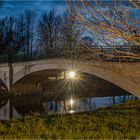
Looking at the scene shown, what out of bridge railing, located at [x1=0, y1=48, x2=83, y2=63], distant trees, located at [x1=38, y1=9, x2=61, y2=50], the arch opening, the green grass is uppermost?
distant trees, located at [x1=38, y1=9, x2=61, y2=50]

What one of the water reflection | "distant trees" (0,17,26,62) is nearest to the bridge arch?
the water reflection

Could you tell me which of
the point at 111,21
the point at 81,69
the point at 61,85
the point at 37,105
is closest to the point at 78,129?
the point at 111,21

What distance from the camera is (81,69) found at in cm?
2231

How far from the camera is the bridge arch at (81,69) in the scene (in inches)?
677

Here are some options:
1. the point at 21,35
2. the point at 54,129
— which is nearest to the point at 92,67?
the point at 54,129

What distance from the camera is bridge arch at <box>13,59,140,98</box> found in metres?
17.2

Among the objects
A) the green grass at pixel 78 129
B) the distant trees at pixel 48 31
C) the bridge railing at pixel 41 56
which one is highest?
the distant trees at pixel 48 31

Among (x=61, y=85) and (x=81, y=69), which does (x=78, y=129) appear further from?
(x=61, y=85)

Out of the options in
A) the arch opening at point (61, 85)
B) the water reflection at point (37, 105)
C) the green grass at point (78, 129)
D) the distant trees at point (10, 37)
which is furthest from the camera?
the distant trees at point (10, 37)

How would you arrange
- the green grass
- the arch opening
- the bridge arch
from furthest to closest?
the arch opening
the bridge arch
the green grass

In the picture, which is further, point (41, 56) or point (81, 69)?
point (41, 56)

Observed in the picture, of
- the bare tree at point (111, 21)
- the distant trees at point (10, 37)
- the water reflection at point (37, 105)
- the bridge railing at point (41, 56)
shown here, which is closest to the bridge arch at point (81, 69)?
the bridge railing at point (41, 56)

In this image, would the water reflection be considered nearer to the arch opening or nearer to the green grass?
the arch opening

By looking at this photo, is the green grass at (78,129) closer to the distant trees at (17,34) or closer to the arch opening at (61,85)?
the arch opening at (61,85)
